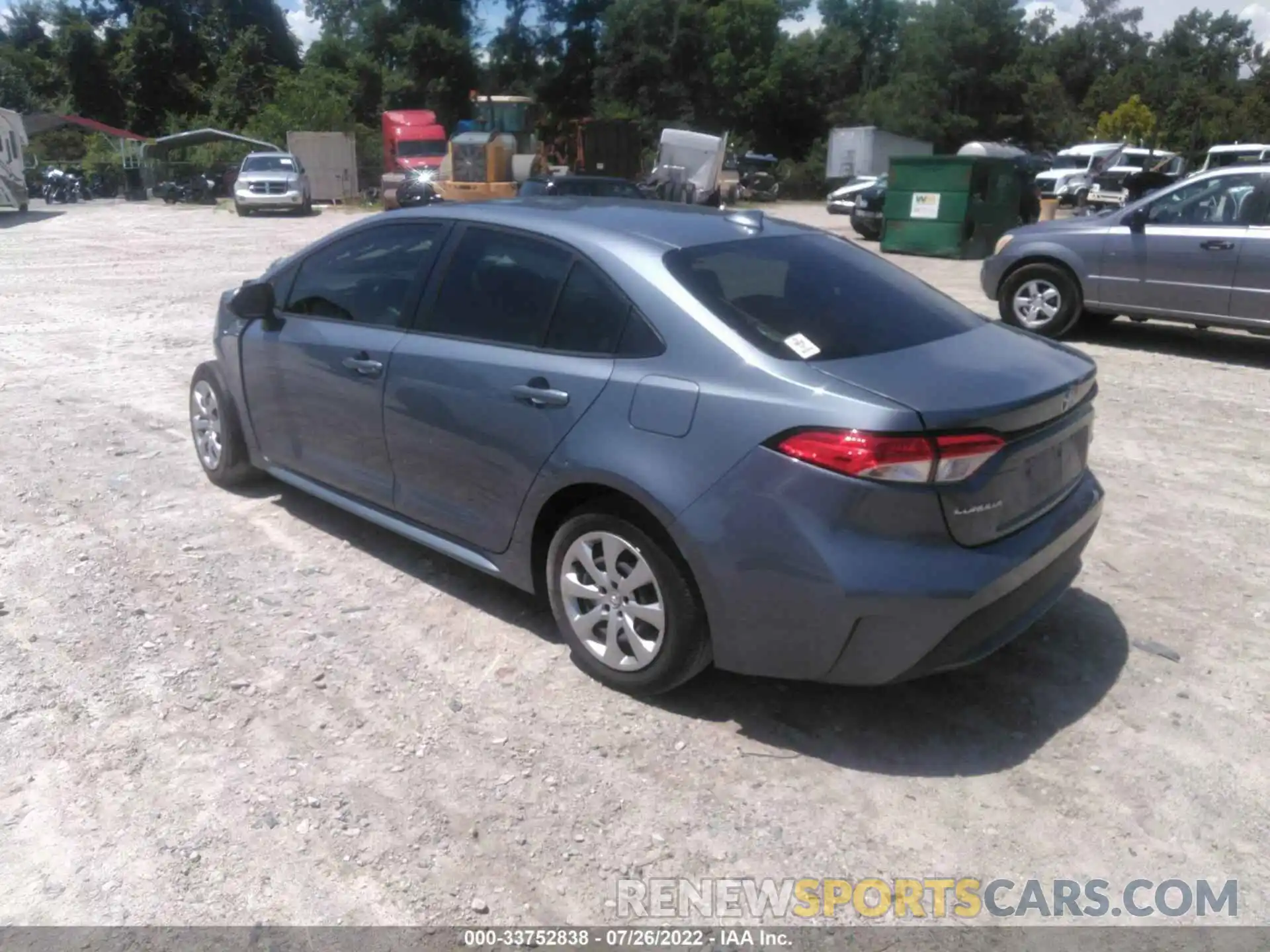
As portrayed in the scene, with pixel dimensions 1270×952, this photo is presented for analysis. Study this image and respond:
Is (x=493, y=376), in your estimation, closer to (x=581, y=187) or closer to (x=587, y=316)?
(x=587, y=316)

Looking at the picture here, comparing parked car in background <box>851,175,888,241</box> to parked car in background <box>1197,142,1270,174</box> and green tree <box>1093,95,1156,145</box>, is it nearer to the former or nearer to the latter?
parked car in background <box>1197,142,1270,174</box>

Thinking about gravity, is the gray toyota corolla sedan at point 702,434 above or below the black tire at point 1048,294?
above

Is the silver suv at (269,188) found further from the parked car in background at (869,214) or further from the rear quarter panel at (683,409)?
the rear quarter panel at (683,409)

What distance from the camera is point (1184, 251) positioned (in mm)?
9242

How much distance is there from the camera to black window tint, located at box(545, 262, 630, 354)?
371 cm

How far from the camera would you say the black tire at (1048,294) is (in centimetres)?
1006

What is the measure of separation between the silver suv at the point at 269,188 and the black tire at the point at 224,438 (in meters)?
27.0

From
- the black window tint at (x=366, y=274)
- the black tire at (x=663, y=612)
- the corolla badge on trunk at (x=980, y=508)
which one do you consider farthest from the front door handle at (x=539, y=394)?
the corolla badge on trunk at (x=980, y=508)

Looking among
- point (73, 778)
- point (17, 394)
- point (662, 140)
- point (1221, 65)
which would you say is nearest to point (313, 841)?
point (73, 778)

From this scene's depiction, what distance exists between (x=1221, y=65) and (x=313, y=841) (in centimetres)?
9203

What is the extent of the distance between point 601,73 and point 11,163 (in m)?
29.4

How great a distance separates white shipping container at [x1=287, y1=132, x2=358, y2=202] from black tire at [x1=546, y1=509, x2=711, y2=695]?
125ft

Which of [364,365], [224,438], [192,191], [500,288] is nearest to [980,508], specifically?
[500,288]

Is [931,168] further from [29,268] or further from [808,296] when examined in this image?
[808,296]
